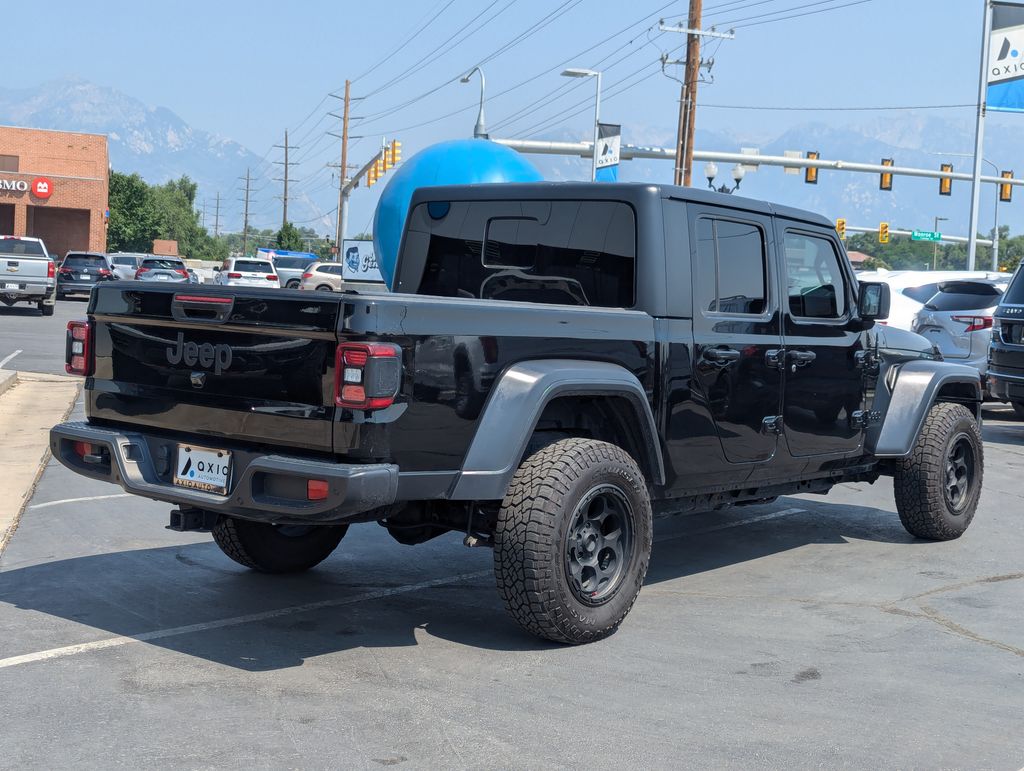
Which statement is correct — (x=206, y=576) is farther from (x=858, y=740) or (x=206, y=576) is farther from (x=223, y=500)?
(x=858, y=740)

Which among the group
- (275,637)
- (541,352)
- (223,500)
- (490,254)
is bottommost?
(275,637)

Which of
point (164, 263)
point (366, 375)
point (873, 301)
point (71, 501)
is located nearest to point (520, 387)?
point (366, 375)

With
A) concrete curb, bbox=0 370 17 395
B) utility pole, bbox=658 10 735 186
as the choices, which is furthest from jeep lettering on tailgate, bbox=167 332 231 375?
utility pole, bbox=658 10 735 186

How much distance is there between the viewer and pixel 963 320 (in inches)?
611

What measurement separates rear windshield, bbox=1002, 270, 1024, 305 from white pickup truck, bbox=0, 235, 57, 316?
22561 mm

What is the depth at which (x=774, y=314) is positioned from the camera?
6410 millimetres

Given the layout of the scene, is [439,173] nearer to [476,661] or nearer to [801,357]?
[801,357]

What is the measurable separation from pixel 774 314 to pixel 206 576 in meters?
3.29

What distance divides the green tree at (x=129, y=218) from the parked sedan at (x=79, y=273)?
48854mm

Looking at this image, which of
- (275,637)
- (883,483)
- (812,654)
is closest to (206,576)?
(275,637)

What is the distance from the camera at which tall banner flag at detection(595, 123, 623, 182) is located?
99.2 feet

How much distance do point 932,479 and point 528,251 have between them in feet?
10.3

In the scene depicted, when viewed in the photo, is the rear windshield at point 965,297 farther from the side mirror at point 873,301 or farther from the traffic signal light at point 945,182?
the traffic signal light at point 945,182

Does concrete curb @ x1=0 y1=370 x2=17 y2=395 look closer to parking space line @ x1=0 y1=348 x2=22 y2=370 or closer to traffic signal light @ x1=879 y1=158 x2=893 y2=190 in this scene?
parking space line @ x1=0 y1=348 x2=22 y2=370
